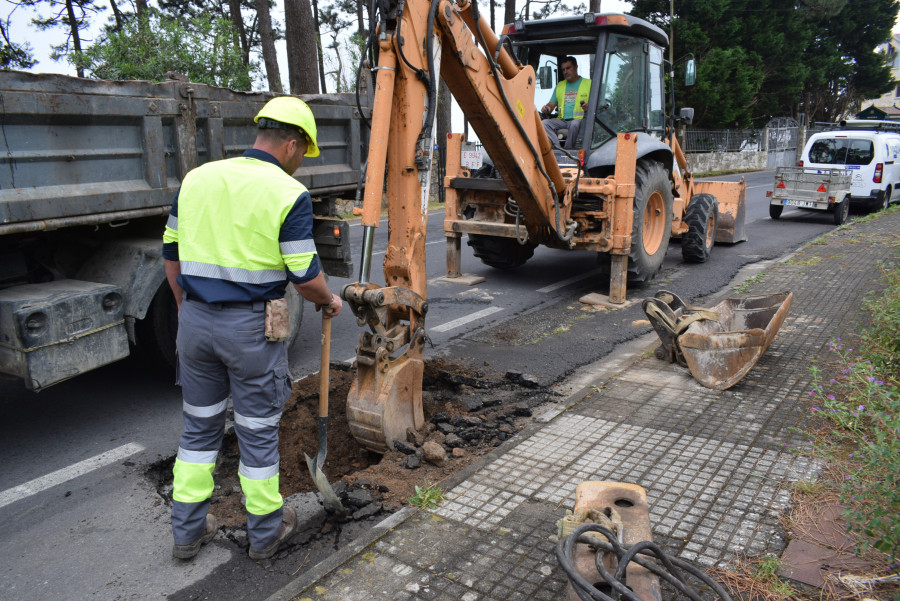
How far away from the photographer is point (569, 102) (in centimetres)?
800

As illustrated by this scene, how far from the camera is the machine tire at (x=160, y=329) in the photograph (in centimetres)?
484

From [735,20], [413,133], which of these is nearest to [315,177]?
[413,133]

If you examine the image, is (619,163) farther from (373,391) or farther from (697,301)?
(373,391)

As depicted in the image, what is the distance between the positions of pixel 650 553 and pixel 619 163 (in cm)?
523

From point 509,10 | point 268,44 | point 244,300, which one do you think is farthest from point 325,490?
point 509,10

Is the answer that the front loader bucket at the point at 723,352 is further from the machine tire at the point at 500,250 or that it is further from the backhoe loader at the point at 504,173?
the machine tire at the point at 500,250

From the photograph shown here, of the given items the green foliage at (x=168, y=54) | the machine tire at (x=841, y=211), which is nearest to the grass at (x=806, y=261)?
the machine tire at (x=841, y=211)

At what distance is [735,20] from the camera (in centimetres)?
2933

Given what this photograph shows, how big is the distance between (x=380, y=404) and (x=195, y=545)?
1181 mm

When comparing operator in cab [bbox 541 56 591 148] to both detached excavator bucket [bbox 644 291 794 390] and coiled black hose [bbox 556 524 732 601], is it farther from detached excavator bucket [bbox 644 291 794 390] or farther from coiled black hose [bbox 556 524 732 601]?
coiled black hose [bbox 556 524 732 601]

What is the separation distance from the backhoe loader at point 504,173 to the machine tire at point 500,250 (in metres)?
0.02

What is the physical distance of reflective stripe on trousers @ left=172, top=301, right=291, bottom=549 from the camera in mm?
3021

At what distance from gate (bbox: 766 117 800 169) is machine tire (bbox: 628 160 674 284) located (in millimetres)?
32289

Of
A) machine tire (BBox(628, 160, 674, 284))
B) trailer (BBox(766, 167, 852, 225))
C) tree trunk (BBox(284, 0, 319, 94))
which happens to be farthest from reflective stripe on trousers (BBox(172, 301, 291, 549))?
trailer (BBox(766, 167, 852, 225))
